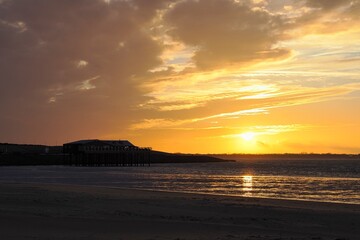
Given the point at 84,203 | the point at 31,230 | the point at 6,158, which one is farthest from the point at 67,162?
the point at 31,230

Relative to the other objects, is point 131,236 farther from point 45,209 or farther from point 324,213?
point 324,213

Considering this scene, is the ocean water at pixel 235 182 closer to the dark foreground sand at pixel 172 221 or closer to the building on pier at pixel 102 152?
the dark foreground sand at pixel 172 221

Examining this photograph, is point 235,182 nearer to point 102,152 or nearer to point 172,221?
point 172,221

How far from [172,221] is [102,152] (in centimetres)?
13064

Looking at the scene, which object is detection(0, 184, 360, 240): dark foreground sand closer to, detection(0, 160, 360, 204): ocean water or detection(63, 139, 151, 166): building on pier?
detection(0, 160, 360, 204): ocean water

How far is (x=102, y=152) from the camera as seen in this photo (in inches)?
5773

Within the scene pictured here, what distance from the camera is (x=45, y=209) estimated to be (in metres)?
21.3

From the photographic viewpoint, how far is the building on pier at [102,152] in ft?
474

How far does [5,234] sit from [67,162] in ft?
508

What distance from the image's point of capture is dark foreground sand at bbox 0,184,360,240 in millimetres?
14852

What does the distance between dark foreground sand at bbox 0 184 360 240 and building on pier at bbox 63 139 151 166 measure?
11997 cm

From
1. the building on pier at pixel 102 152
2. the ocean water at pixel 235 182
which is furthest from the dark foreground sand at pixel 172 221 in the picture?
the building on pier at pixel 102 152

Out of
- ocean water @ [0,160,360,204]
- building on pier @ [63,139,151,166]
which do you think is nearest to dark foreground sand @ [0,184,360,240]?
ocean water @ [0,160,360,204]

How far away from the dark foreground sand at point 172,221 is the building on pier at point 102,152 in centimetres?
11997
